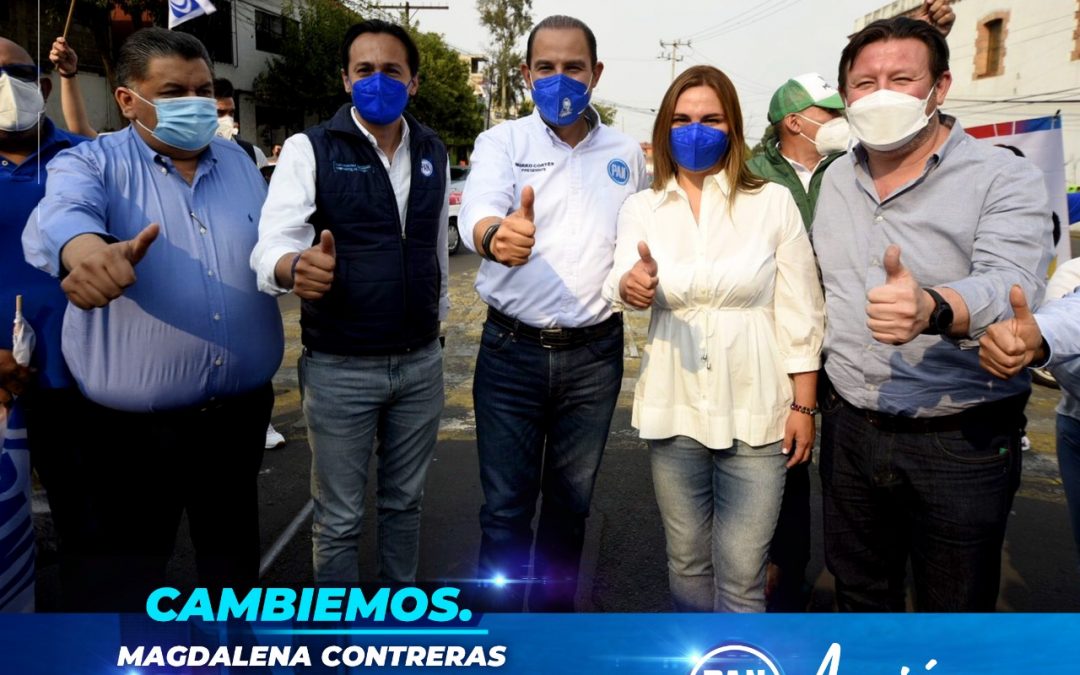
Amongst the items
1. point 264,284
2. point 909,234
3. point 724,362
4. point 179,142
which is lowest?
point 724,362

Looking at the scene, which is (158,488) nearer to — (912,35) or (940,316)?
(940,316)

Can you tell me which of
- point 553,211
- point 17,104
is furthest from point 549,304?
point 17,104

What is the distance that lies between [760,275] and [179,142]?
1854 millimetres

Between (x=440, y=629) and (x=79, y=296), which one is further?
(x=79, y=296)

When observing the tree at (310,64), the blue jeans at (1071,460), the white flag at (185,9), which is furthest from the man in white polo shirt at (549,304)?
the tree at (310,64)

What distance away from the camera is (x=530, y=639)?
4.92 ft

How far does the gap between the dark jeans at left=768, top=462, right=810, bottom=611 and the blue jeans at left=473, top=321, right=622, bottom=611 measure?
81 centimetres

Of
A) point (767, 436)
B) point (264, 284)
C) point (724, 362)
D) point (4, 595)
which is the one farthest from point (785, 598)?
point (4, 595)

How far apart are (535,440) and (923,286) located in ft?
4.55

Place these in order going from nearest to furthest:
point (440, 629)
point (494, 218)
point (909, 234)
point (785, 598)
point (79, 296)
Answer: point (440, 629) < point (79, 296) < point (909, 234) < point (494, 218) < point (785, 598)

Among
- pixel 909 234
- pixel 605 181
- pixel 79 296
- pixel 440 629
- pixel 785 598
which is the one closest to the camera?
pixel 440 629

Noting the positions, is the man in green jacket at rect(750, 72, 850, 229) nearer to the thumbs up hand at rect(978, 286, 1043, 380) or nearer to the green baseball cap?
the green baseball cap

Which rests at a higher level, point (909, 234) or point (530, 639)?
point (909, 234)

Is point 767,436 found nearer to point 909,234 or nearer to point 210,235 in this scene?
point 909,234
